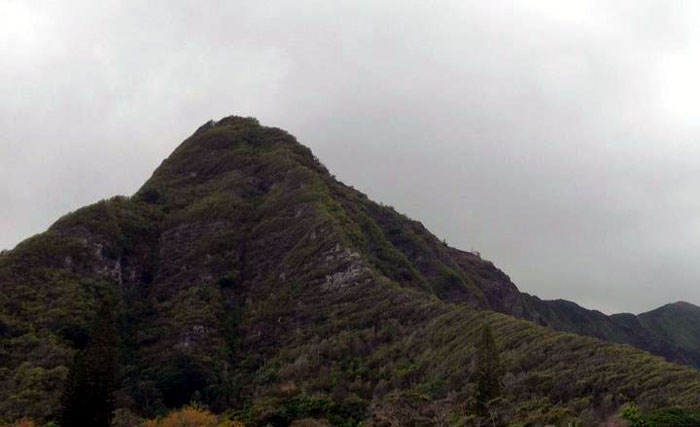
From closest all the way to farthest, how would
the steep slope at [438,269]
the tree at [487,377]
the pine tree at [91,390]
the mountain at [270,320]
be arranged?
the pine tree at [91,390]
the tree at [487,377]
the mountain at [270,320]
the steep slope at [438,269]

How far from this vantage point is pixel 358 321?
64625mm

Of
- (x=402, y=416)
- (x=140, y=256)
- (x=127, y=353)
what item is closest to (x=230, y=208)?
(x=140, y=256)

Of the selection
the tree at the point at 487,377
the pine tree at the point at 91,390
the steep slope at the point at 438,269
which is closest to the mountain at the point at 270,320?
the pine tree at the point at 91,390

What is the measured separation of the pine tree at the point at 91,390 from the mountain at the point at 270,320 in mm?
127

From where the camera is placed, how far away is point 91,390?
39906mm

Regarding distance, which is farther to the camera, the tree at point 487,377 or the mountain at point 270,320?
the mountain at point 270,320

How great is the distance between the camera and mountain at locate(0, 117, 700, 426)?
42.6 metres

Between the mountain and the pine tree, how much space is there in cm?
13

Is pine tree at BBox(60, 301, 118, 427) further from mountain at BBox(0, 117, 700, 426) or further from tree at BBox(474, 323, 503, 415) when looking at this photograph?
tree at BBox(474, 323, 503, 415)

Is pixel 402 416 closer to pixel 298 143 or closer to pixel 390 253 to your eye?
pixel 390 253

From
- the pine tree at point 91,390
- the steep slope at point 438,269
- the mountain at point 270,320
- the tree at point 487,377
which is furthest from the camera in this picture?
the steep slope at point 438,269

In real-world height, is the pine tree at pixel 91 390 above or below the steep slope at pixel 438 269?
below

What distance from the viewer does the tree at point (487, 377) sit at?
1639 inches

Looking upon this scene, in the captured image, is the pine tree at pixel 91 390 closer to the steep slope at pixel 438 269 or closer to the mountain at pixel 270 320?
the mountain at pixel 270 320
